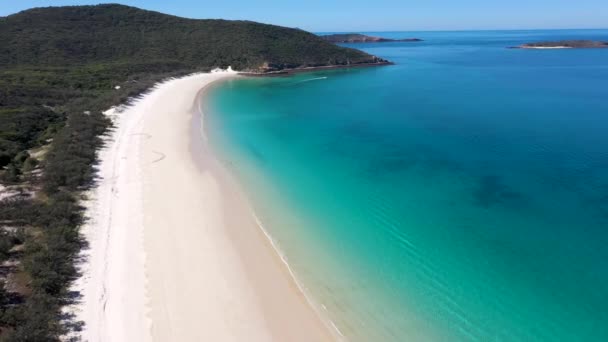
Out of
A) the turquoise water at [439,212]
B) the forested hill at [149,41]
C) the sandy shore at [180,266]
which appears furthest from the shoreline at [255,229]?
the forested hill at [149,41]

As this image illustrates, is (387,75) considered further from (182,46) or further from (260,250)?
(260,250)

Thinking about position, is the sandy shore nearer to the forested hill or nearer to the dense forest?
the dense forest

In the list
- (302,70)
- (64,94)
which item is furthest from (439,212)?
(302,70)

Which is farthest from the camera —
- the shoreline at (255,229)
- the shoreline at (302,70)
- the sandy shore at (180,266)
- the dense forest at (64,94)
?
the shoreline at (302,70)

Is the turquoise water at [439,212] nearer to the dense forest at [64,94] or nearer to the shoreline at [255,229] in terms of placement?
the shoreline at [255,229]

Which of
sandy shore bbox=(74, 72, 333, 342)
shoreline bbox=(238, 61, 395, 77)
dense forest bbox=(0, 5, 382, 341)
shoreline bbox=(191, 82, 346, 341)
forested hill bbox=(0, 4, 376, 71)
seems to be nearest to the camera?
sandy shore bbox=(74, 72, 333, 342)

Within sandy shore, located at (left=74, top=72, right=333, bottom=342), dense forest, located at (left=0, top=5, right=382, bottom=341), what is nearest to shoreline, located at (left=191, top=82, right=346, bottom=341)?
sandy shore, located at (left=74, top=72, right=333, bottom=342)
